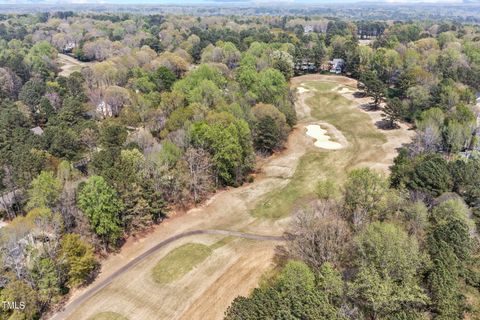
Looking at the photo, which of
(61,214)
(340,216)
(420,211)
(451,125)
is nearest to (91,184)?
(61,214)

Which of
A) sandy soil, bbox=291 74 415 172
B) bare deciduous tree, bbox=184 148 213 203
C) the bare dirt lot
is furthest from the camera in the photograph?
sandy soil, bbox=291 74 415 172

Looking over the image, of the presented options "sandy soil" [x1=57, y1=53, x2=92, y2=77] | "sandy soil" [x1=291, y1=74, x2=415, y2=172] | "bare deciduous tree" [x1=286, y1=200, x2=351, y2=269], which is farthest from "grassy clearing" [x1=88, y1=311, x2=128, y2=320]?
"sandy soil" [x1=57, y1=53, x2=92, y2=77]

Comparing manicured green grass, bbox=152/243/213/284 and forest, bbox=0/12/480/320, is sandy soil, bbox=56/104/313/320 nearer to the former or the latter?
manicured green grass, bbox=152/243/213/284

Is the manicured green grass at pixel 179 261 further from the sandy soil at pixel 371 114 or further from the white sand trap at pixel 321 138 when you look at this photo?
the white sand trap at pixel 321 138

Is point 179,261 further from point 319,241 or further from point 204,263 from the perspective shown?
point 319,241

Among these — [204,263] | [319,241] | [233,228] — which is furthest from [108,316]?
[319,241]

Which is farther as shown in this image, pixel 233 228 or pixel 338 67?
pixel 338 67
